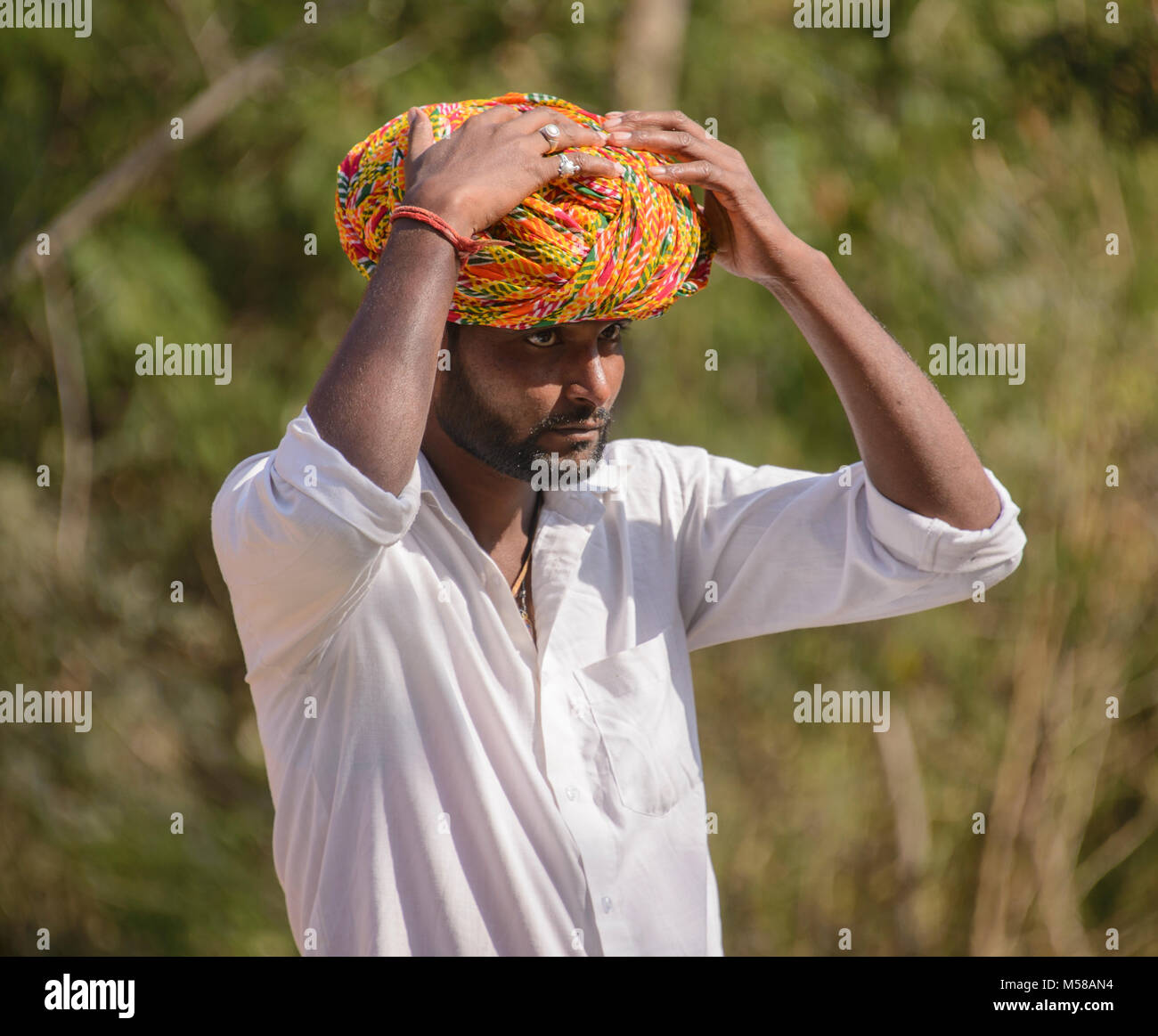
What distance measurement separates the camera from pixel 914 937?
460 centimetres

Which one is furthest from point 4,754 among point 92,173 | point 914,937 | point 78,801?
point 914,937

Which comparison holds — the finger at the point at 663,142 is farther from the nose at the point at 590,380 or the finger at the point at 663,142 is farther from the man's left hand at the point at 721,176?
the nose at the point at 590,380

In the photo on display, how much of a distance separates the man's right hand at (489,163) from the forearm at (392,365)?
0.16 ft

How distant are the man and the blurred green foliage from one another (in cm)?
228

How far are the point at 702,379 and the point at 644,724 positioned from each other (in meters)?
2.58

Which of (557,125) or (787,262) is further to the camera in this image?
(787,262)

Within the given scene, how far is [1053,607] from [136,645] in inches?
124

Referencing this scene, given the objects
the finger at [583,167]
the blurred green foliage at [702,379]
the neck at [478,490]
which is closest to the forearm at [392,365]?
the finger at [583,167]

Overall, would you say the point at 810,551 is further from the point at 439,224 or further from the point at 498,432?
the point at 439,224

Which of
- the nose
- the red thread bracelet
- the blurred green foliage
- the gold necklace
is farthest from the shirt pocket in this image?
the blurred green foliage

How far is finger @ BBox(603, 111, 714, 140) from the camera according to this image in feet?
5.61

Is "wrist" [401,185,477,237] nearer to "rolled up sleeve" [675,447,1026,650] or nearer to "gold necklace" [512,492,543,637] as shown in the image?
"gold necklace" [512,492,543,637]

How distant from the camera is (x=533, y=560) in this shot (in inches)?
74.0

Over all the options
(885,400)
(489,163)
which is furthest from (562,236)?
(885,400)
